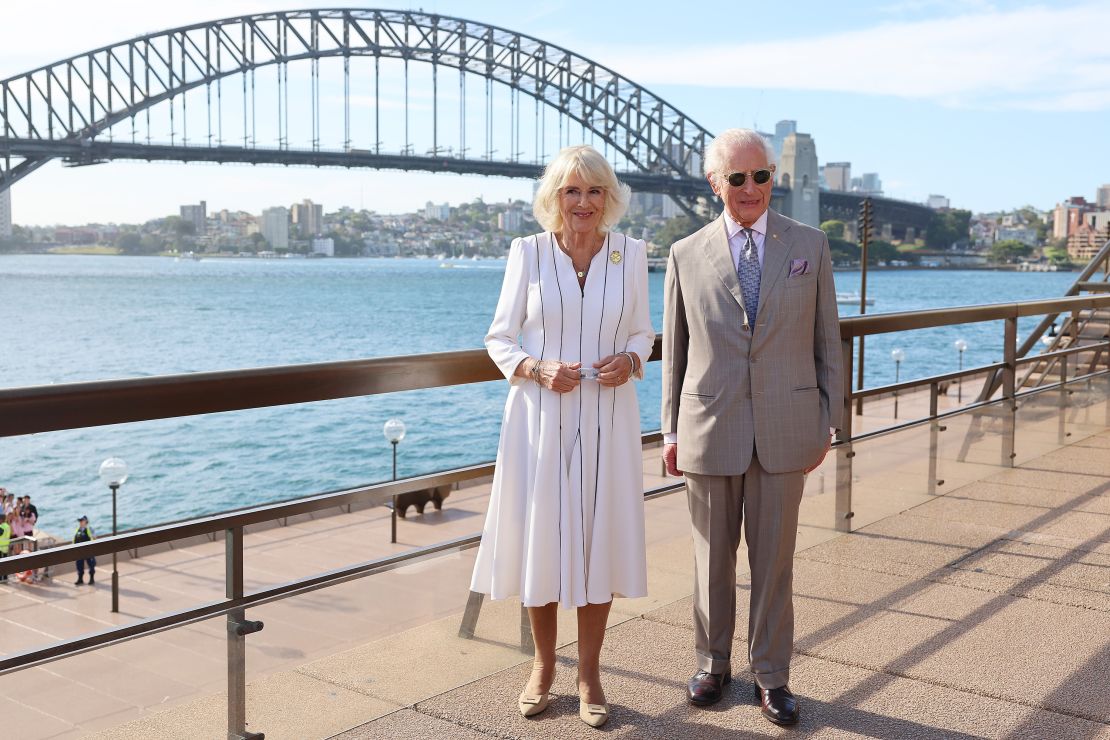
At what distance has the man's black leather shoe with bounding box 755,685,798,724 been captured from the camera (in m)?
2.28

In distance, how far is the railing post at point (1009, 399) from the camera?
485 centimetres

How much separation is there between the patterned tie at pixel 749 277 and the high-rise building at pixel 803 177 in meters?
55.4

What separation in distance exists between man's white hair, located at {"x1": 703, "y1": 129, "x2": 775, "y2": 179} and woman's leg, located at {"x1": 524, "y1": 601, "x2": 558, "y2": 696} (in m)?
0.92

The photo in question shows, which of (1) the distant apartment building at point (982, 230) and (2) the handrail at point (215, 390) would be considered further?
(1) the distant apartment building at point (982, 230)

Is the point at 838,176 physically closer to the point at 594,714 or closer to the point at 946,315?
the point at 946,315

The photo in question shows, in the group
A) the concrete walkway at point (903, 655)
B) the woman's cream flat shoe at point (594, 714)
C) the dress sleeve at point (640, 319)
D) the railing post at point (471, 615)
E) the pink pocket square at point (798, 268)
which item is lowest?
the concrete walkway at point (903, 655)

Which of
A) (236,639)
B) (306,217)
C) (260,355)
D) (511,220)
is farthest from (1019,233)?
(236,639)

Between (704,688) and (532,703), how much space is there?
359 millimetres

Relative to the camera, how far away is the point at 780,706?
2.30 metres

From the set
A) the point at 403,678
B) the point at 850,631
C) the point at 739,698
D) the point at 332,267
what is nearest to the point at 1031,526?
the point at 850,631

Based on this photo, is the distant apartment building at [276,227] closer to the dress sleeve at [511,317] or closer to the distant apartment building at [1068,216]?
the distant apartment building at [1068,216]

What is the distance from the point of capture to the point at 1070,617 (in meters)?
2.96

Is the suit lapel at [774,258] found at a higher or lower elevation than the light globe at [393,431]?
higher

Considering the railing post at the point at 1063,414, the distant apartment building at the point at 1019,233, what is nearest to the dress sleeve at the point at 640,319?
the railing post at the point at 1063,414
